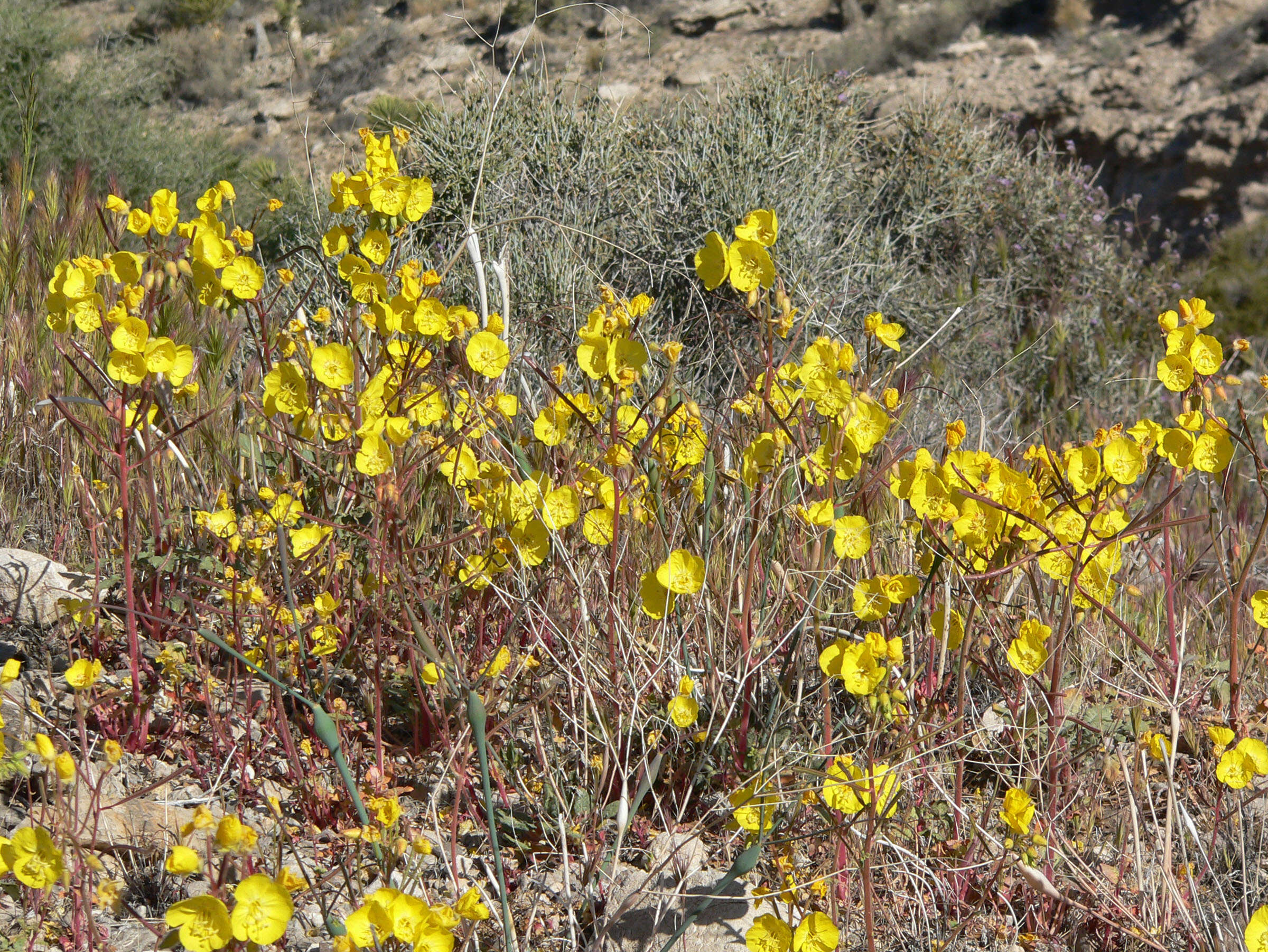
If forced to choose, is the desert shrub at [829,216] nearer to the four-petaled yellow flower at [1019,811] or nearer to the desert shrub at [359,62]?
the four-petaled yellow flower at [1019,811]

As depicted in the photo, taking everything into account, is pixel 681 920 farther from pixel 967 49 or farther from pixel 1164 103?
pixel 967 49

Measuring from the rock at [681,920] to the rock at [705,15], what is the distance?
16127 millimetres

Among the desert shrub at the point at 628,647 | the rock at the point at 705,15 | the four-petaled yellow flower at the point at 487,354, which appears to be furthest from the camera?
the rock at the point at 705,15

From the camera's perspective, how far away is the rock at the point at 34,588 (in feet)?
7.25

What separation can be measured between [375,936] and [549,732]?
2.50 feet

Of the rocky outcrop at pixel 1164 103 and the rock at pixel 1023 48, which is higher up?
the rock at pixel 1023 48

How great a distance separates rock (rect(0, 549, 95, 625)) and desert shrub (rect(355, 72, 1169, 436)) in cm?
207

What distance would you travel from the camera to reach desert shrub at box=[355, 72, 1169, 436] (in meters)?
5.02

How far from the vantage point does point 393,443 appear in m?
1.75

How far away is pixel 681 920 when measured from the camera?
5.50ft

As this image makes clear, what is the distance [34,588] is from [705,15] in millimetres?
A: 15955

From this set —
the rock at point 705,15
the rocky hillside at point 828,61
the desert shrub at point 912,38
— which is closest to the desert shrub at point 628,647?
the rocky hillside at point 828,61

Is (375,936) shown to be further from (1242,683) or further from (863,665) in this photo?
(1242,683)

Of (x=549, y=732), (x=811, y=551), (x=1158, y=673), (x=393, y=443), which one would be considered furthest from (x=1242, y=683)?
(x=393, y=443)
